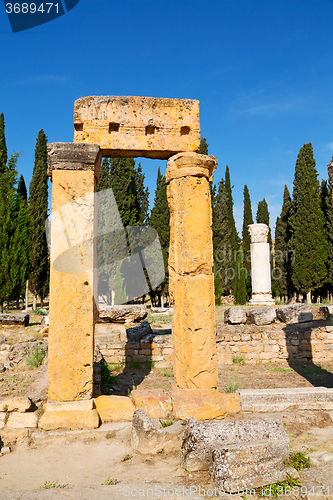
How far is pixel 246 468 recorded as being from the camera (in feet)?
9.84

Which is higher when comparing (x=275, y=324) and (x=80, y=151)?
(x=80, y=151)

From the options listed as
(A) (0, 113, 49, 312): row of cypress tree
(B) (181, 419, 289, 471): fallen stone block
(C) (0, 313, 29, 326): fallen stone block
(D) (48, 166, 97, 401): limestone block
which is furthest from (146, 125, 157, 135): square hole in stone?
(A) (0, 113, 49, 312): row of cypress tree

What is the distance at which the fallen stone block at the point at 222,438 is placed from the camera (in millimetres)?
3324

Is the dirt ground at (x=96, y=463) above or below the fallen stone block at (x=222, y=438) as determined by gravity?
below

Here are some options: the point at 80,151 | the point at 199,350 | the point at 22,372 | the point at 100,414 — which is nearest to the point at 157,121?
the point at 80,151

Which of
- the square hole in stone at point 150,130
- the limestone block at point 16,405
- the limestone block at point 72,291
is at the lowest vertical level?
the limestone block at point 16,405

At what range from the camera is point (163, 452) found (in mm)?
3871

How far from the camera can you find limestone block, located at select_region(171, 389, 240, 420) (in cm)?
466

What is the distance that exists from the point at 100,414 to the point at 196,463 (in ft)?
5.94

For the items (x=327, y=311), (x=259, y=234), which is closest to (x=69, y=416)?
(x=327, y=311)

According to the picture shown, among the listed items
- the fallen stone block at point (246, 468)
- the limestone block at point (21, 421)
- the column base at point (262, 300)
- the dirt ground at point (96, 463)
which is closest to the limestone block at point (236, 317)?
the dirt ground at point (96, 463)

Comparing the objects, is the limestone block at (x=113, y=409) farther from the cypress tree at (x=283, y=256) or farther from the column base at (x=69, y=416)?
the cypress tree at (x=283, y=256)

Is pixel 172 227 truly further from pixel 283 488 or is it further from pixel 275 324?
pixel 275 324

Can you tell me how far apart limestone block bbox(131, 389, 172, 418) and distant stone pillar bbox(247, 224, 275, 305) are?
13.2 metres
